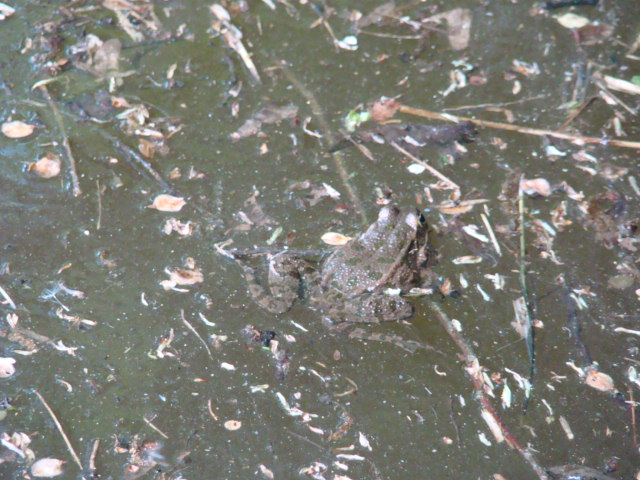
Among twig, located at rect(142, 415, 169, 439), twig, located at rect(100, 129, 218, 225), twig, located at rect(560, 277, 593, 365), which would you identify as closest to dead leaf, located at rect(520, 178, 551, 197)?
twig, located at rect(560, 277, 593, 365)

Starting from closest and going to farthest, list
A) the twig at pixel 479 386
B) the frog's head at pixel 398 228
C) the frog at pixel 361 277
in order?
the twig at pixel 479 386, the frog at pixel 361 277, the frog's head at pixel 398 228

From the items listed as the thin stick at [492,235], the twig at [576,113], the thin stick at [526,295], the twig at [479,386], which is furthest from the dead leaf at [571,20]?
the twig at [479,386]

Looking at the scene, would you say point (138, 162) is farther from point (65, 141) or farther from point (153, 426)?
point (153, 426)

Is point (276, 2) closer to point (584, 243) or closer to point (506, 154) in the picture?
point (506, 154)

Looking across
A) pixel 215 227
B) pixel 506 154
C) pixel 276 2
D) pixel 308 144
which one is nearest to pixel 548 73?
pixel 506 154

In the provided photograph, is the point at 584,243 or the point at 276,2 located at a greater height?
the point at 276,2

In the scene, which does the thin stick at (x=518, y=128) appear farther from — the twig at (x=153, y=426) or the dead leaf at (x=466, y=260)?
the twig at (x=153, y=426)

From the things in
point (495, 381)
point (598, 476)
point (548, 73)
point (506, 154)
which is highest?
point (548, 73)
